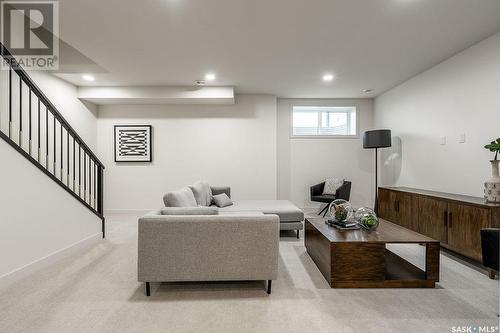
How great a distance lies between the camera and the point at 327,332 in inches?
68.1

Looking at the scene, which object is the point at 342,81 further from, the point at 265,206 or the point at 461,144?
the point at 265,206

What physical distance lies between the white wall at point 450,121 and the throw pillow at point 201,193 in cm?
361

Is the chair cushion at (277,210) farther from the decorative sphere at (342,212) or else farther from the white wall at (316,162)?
the white wall at (316,162)

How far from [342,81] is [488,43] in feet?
6.67

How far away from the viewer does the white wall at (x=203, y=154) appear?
5754 millimetres

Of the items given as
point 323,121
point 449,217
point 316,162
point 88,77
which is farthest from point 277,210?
point 88,77

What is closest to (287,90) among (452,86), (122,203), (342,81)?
(342,81)

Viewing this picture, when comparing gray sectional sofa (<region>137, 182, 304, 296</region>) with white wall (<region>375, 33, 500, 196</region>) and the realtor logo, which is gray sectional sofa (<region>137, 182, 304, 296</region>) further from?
white wall (<region>375, 33, 500, 196</region>)

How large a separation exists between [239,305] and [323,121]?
5036mm

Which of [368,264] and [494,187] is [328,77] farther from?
[368,264]

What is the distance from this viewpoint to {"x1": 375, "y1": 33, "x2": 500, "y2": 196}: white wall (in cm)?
320

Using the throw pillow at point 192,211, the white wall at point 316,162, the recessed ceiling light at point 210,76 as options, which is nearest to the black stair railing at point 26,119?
the throw pillow at point 192,211

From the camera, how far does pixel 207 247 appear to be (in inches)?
85.6

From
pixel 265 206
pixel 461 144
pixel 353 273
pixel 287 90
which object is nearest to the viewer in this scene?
pixel 353 273
